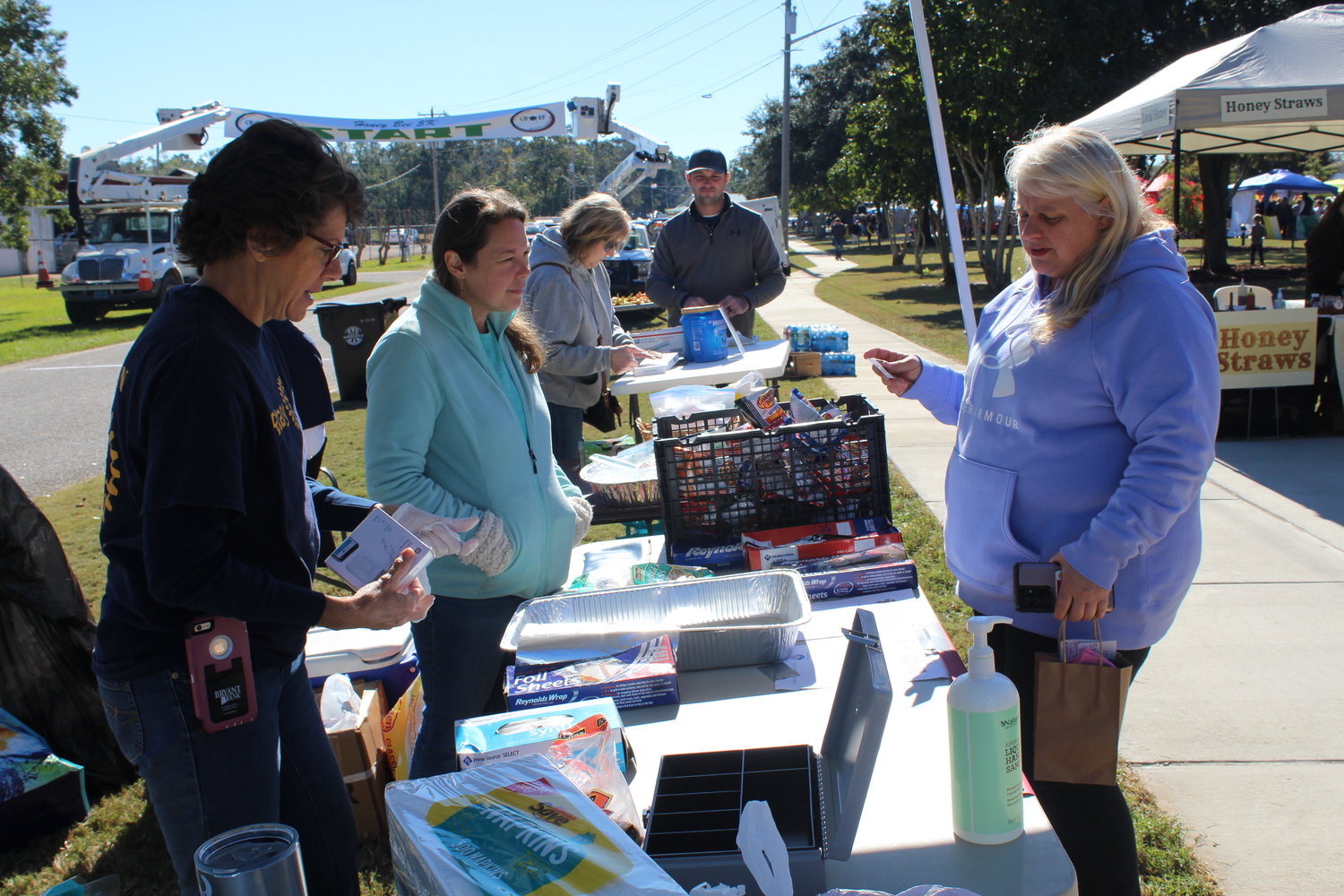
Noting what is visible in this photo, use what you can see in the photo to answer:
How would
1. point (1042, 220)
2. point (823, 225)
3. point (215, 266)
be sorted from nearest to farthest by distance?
1. point (215, 266)
2. point (1042, 220)
3. point (823, 225)

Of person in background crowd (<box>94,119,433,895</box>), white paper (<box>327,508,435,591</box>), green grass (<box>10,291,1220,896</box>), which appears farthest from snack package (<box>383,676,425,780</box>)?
white paper (<box>327,508,435,591</box>)

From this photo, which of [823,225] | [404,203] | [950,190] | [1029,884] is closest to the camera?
[1029,884]

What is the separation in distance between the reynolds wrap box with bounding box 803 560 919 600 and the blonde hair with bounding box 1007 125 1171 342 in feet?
2.73

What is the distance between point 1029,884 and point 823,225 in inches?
2855

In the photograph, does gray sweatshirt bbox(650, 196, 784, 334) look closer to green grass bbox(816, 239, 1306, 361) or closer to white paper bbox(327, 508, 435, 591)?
green grass bbox(816, 239, 1306, 361)

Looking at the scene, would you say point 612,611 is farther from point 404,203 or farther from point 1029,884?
point 404,203

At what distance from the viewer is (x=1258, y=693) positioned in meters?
3.84

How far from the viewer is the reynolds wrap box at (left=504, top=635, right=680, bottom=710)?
207cm

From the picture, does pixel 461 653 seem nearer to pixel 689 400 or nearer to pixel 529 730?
pixel 529 730

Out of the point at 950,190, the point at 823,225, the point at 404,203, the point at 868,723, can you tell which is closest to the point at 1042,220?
the point at 868,723

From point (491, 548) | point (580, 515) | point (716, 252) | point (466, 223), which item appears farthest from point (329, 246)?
point (716, 252)

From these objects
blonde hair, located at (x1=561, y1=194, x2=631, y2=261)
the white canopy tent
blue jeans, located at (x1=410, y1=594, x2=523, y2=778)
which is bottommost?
blue jeans, located at (x1=410, y1=594, x2=523, y2=778)

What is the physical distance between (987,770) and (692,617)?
3.48ft

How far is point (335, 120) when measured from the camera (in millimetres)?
14430
